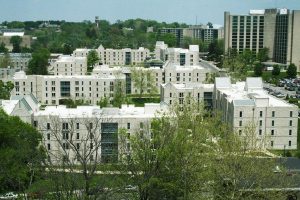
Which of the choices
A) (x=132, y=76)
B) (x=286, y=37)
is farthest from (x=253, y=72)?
(x=132, y=76)

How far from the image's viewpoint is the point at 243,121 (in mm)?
30406

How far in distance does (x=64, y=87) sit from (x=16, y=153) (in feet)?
82.7

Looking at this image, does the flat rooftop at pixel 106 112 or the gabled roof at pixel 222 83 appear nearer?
the flat rooftop at pixel 106 112

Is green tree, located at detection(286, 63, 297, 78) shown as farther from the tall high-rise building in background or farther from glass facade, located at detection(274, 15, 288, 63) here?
glass facade, located at detection(274, 15, 288, 63)

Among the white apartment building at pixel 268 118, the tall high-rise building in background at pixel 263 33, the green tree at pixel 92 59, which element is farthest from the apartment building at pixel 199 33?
the white apartment building at pixel 268 118

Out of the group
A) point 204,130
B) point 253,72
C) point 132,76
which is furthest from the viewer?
point 253,72

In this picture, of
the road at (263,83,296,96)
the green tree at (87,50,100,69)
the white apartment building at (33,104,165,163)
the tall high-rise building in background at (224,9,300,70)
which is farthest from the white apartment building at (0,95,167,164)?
the tall high-rise building in background at (224,9,300,70)

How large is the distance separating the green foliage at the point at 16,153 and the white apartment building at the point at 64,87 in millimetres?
18704

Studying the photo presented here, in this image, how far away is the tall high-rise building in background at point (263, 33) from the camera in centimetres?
6769

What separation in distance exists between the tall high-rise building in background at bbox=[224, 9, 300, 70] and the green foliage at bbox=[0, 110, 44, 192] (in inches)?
1966

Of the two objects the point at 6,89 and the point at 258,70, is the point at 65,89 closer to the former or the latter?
the point at 6,89

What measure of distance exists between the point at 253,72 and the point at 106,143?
41.2m

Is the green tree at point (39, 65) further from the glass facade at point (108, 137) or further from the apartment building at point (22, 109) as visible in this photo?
the glass facade at point (108, 137)

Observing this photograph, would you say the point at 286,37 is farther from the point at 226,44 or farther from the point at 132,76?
the point at 132,76
